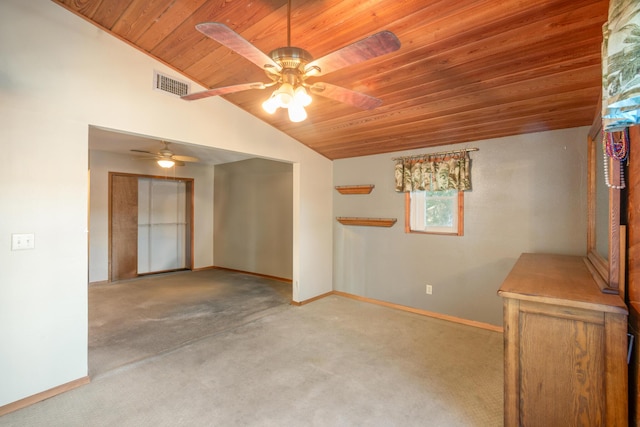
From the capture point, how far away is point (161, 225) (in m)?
6.55

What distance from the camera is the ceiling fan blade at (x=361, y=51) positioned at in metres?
1.25

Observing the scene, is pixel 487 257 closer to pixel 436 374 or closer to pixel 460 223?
pixel 460 223

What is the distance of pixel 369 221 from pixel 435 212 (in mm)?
899

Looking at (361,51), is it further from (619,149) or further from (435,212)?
(435,212)

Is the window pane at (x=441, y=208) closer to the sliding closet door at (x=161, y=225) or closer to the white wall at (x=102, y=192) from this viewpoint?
the white wall at (x=102, y=192)

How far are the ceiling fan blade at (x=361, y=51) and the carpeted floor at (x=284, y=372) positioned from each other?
2.16 metres

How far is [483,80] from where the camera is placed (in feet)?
7.59

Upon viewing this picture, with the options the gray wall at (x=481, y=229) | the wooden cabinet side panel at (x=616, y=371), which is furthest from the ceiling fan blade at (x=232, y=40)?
the gray wall at (x=481, y=229)

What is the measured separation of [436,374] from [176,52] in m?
3.55

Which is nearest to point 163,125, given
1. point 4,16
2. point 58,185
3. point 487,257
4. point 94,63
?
point 94,63

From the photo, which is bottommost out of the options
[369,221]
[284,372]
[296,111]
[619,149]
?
[284,372]

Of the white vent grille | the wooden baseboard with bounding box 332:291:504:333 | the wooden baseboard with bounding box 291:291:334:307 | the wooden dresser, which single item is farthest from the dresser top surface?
the white vent grille

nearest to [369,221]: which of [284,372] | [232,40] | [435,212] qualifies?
[435,212]

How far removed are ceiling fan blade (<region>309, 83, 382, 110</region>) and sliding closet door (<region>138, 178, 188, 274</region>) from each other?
565 centimetres
